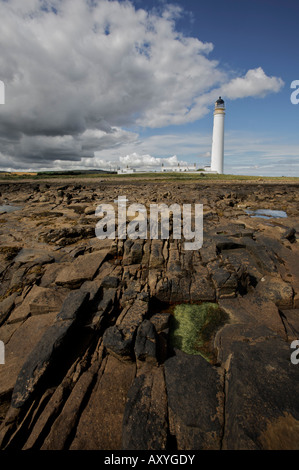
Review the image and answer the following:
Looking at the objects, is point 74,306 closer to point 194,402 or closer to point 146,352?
point 146,352

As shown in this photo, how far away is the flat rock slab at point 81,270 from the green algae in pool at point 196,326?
12.0ft

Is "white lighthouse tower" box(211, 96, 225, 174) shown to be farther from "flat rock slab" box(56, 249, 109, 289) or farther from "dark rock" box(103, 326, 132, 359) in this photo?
"dark rock" box(103, 326, 132, 359)

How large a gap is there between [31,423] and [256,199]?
29.0 m

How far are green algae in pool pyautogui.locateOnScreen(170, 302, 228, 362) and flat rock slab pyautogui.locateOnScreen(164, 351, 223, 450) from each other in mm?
1013

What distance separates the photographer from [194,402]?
4.01m

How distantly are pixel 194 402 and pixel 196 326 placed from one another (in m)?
2.69

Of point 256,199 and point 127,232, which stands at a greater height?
point 256,199

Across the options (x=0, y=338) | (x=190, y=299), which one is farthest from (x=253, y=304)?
(x=0, y=338)

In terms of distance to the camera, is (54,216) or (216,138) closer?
(54,216)

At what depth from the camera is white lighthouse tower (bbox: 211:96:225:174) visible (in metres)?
78.1

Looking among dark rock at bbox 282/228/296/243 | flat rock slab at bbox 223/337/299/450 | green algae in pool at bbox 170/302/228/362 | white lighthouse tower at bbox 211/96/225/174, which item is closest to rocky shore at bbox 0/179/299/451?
flat rock slab at bbox 223/337/299/450

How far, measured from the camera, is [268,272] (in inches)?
353

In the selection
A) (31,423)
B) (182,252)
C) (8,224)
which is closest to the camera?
(31,423)
